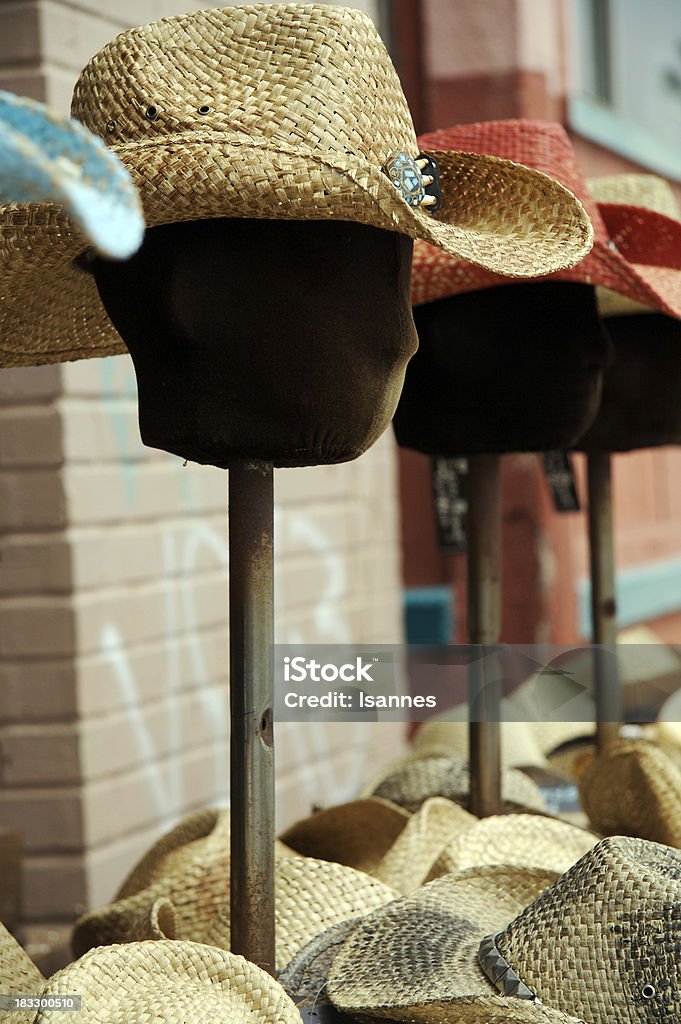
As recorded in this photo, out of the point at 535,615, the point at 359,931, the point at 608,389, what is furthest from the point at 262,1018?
the point at 535,615

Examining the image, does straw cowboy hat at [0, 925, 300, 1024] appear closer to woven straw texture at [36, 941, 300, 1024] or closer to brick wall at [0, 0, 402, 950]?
woven straw texture at [36, 941, 300, 1024]

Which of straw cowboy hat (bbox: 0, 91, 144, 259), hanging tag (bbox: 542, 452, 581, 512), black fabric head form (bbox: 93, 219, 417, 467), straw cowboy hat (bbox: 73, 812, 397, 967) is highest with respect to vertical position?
straw cowboy hat (bbox: 0, 91, 144, 259)

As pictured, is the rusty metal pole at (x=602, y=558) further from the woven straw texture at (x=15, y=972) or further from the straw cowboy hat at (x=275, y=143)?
the woven straw texture at (x=15, y=972)

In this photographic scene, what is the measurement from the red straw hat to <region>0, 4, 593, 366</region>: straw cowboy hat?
181 millimetres

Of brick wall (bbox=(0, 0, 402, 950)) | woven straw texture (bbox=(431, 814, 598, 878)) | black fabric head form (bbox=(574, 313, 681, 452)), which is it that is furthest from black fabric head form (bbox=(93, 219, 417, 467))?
brick wall (bbox=(0, 0, 402, 950))

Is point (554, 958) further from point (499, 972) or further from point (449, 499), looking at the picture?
point (449, 499)

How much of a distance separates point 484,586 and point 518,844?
0.89 feet

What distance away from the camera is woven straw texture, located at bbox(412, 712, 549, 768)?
1.49 metres

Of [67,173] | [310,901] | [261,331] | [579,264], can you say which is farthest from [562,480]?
[67,173]

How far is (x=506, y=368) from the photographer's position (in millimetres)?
1082

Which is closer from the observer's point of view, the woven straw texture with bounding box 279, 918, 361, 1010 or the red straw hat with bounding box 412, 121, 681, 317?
the woven straw texture with bounding box 279, 918, 361, 1010

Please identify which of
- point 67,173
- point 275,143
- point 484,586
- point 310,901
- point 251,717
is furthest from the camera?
point 484,586

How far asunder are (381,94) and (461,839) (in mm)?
638

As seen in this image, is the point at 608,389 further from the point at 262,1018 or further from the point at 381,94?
the point at 262,1018
